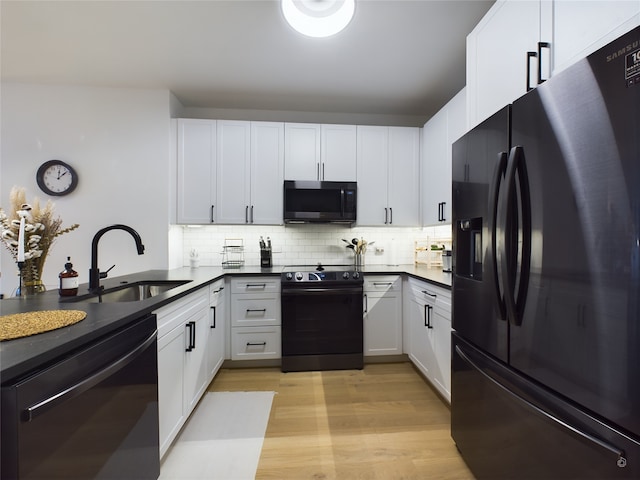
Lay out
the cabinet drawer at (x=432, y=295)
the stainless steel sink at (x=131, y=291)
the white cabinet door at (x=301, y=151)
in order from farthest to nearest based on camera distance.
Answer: the white cabinet door at (x=301, y=151)
the cabinet drawer at (x=432, y=295)
the stainless steel sink at (x=131, y=291)

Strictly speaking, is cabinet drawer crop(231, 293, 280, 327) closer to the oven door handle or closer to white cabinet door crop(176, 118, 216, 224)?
the oven door handle

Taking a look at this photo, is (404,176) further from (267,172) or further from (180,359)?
(180,359)

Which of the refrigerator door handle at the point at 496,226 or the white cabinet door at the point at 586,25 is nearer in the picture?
the white cabinet door at the point at 586,25

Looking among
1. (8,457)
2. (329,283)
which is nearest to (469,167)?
(329,283)

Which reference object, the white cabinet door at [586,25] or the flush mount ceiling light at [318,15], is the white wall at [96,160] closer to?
the flush mount ceiling light at [318,15]

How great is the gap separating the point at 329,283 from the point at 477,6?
224 centimetres

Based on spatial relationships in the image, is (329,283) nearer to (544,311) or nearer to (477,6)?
(544,311)

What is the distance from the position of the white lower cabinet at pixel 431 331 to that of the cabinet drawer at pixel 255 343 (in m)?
1.25

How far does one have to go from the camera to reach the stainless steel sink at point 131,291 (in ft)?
5.29

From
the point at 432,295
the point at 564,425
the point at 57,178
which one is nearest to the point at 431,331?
the point at 432,295

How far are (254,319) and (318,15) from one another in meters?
2.38

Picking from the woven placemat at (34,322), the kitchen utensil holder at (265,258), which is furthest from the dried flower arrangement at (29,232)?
the kitchen utensil holder at (265,258)

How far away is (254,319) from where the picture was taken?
2.63 meters

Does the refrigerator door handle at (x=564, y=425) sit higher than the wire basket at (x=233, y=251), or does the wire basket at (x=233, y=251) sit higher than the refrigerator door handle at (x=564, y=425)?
the wire basket at (x=233, y=251)
